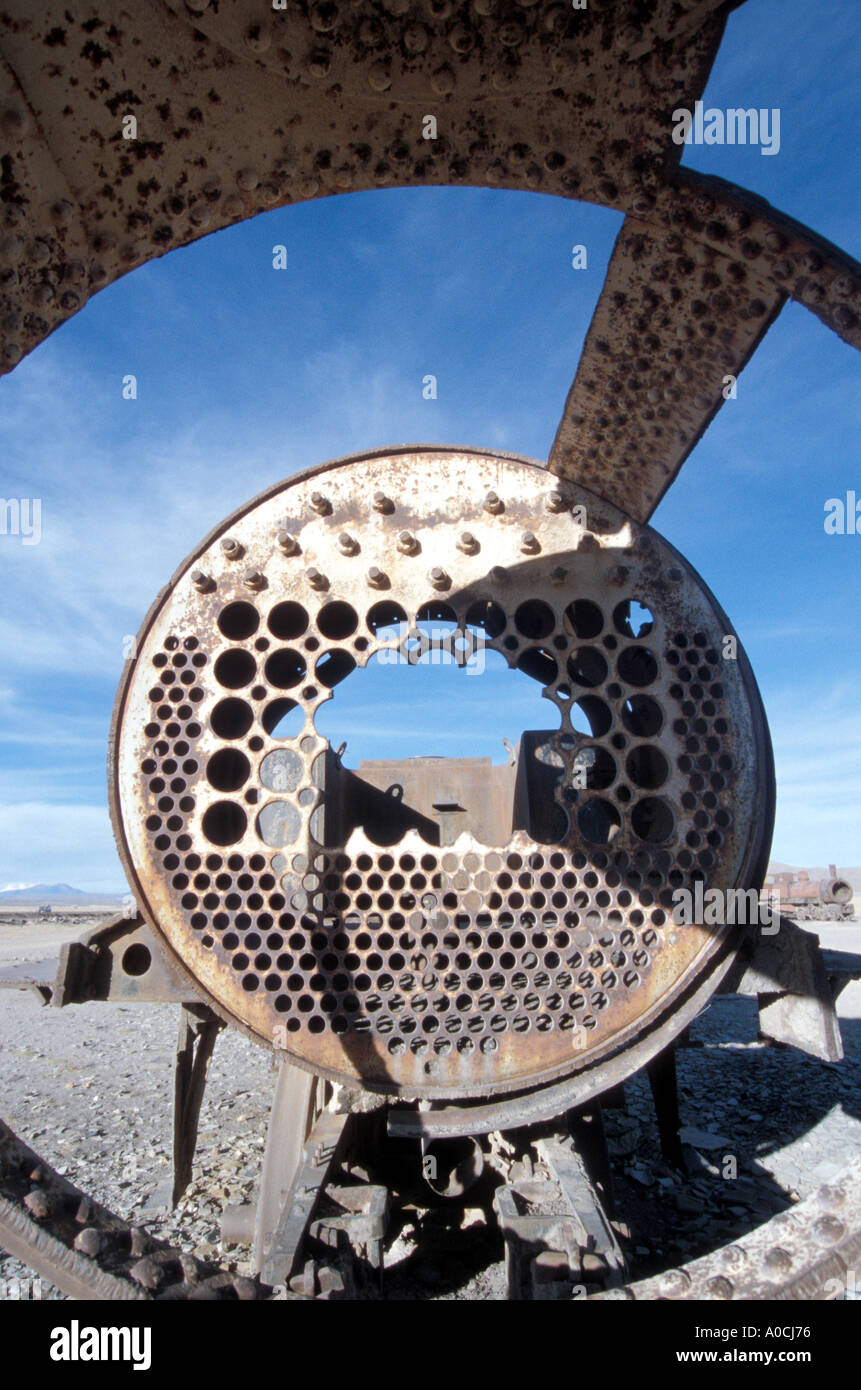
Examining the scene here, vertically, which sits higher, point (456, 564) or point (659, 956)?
point (456, 564)

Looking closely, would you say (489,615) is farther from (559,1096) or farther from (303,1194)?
(303,1194)

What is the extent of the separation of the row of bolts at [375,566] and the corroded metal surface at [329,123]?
1.40 metres

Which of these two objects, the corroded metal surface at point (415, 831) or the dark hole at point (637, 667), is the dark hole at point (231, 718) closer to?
the corroded metal surface at point (415, 831)

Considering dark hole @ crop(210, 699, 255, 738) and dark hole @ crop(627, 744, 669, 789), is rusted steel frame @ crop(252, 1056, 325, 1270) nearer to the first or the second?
dark hole @ crop(210, 699, 255, 738)

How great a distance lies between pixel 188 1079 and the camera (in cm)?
356

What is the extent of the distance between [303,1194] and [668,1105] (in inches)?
116

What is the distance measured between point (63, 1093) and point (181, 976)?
505cm

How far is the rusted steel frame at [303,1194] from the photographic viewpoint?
2236 mm

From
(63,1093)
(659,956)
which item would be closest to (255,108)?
(659,956)

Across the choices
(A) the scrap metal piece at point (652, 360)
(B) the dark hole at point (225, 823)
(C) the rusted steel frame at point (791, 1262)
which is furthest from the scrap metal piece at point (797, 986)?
(B) the dark hole at point (225, 823)

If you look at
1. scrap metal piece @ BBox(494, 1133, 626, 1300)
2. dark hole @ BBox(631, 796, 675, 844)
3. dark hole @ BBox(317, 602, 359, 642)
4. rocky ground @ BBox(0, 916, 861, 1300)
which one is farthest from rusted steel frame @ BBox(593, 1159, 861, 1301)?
dark hole @ BBox(317, 602, 359, 642)

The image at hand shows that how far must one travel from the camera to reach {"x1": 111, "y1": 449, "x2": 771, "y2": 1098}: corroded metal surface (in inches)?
119

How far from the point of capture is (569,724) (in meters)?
3.22
